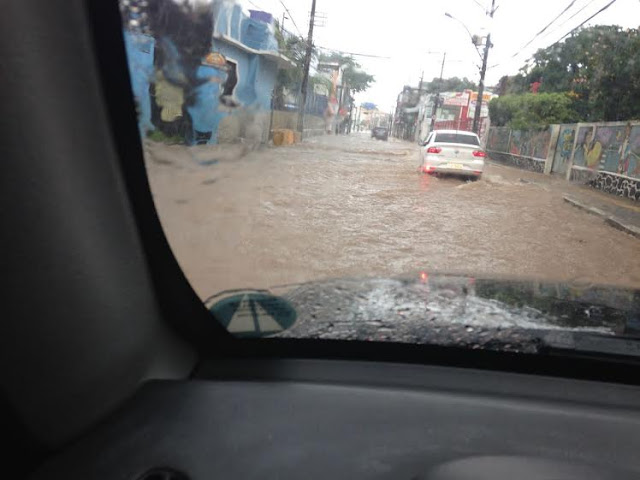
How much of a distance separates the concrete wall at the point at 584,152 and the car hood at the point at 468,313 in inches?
256

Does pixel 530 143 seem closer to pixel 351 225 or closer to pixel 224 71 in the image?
pixel 351 225

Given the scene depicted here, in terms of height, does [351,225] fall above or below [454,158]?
below

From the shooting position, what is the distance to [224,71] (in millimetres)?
2205

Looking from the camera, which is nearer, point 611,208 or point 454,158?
point 611,208

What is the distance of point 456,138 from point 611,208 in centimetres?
531

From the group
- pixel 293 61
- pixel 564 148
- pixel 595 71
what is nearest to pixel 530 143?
pixel 564 148

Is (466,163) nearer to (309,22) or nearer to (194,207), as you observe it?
(309,22)

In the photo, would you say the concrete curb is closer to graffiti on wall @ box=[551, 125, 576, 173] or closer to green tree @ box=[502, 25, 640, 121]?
green tree @ box=[502, 25, 640, 121]

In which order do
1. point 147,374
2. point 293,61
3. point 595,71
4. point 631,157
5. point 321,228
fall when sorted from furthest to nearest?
point 631,157, point 321,228, point 595,71, point 293,61, point 147,374

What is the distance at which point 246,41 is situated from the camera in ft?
7.88

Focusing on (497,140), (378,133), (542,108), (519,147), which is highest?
(542,108)

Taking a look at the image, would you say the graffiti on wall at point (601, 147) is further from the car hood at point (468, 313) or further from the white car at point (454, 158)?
the car hood at point (468, 313)

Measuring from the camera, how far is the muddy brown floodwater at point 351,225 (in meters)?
2.34

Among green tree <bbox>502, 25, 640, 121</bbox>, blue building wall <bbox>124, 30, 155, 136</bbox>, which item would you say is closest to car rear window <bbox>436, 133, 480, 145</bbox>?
green tree <bbox>502, 25, 640, 121</bbox>
